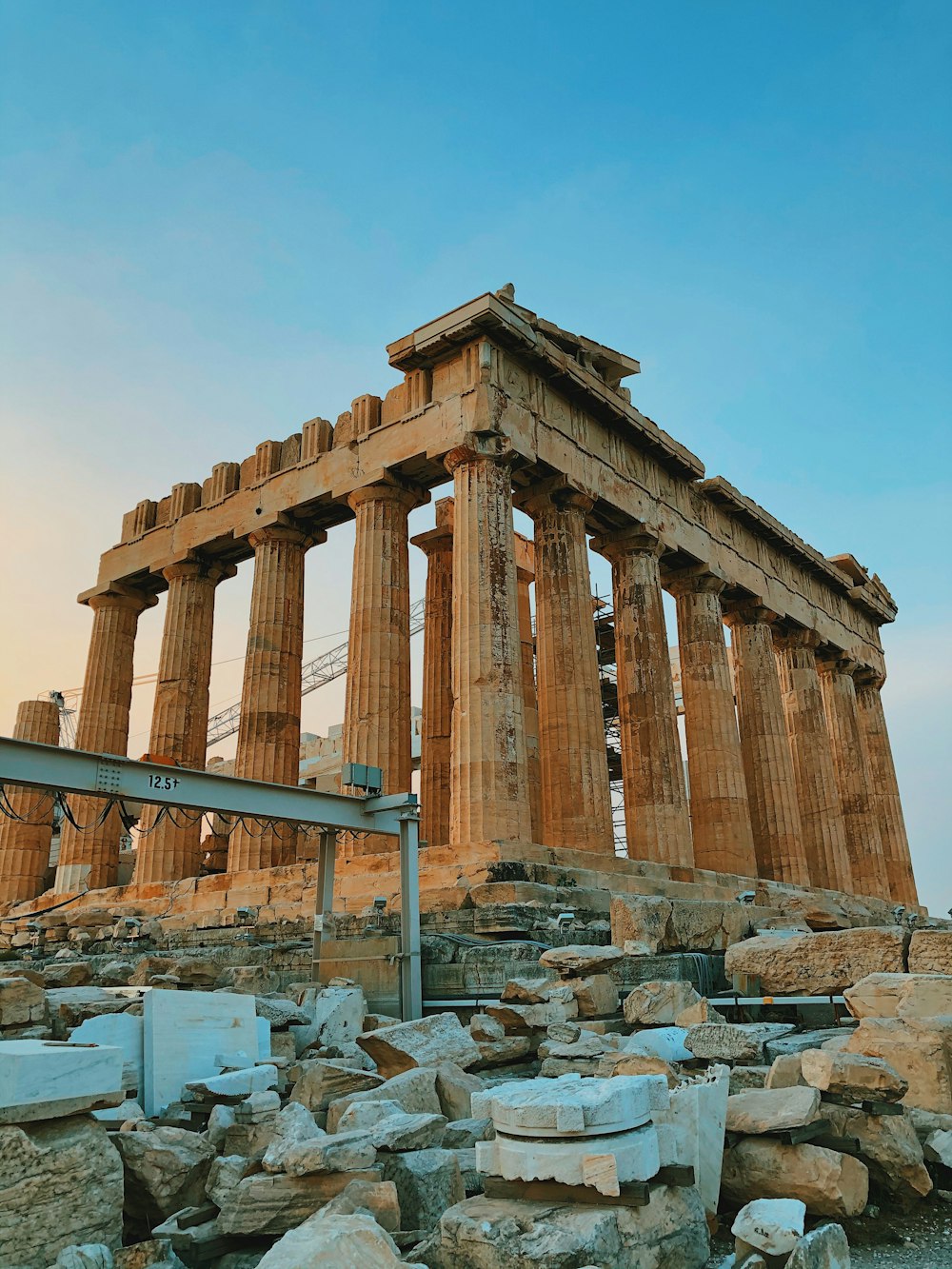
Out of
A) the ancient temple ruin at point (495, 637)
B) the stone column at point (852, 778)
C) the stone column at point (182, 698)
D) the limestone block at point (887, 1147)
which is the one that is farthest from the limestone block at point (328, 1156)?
the stone column at point (852, 778)

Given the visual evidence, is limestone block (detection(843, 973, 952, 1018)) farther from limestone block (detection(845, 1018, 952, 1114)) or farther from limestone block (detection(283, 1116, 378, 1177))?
limestone block (detection(283, 1116, 378, 1177))

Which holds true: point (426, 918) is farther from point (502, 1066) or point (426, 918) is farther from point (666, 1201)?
point (666, 1201)

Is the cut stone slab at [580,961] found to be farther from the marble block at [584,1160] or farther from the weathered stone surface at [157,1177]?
the marble block at [584,1160]

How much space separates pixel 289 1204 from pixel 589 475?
68.3 feet

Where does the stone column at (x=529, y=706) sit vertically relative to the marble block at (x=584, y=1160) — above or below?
above

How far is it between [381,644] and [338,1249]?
1804 centimetres

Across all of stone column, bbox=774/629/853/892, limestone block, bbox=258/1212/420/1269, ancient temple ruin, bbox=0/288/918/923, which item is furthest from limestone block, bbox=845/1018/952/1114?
stone column, bbox=774/629/853/892

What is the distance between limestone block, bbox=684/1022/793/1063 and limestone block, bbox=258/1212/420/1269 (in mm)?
4552

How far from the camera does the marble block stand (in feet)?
15.9

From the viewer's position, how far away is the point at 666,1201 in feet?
16.5

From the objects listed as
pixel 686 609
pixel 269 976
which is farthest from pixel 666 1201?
pixel 686 609

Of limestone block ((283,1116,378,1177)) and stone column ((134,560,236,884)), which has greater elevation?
stone column ((134,560,236,884))

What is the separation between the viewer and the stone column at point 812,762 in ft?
106

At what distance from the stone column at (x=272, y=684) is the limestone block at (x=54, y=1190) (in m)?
17.5
